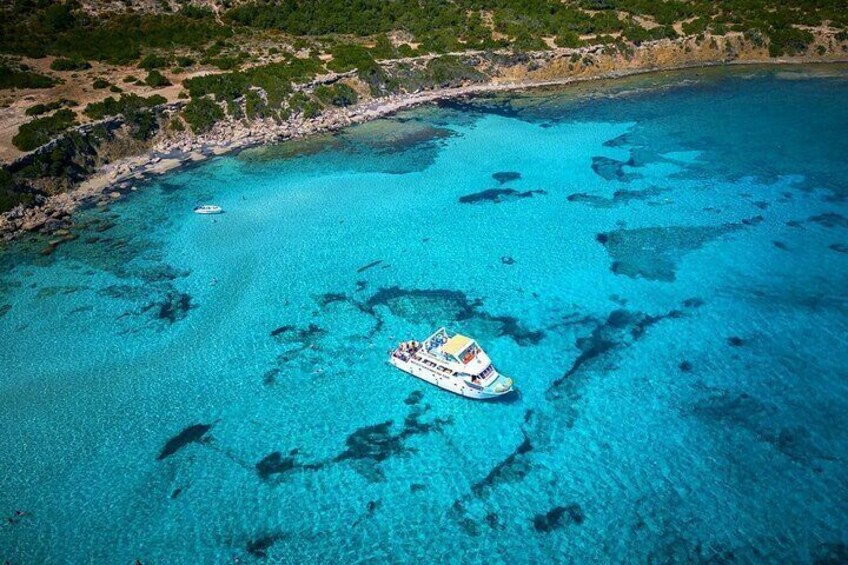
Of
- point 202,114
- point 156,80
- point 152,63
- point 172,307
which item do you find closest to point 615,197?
point 172,307

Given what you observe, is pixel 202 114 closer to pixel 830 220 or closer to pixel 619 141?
pixel 619 141

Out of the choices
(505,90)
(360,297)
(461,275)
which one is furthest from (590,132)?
(360,297)

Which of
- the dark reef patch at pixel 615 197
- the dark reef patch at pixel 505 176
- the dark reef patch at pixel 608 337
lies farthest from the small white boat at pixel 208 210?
the dark reef patch at pixel 608 337

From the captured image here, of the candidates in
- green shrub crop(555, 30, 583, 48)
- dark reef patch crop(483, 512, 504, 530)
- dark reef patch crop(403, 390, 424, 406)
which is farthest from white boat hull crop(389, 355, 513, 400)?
green shrub crop(555, 30, 583, 48)

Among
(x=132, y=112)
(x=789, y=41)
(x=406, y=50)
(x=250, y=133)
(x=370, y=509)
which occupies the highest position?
(x=406, y=50)

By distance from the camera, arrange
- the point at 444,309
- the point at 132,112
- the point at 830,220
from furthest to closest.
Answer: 1. the point at 132,112
2. the point at 830,220
3. the point at 444,309

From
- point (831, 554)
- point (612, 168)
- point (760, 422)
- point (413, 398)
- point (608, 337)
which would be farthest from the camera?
point (612, 168)

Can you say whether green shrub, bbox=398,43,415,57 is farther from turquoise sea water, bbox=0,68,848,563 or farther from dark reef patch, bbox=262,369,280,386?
dark reef patch, bbox=262,369,280,386

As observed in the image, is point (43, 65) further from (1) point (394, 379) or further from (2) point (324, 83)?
(1) point (394, 379)
